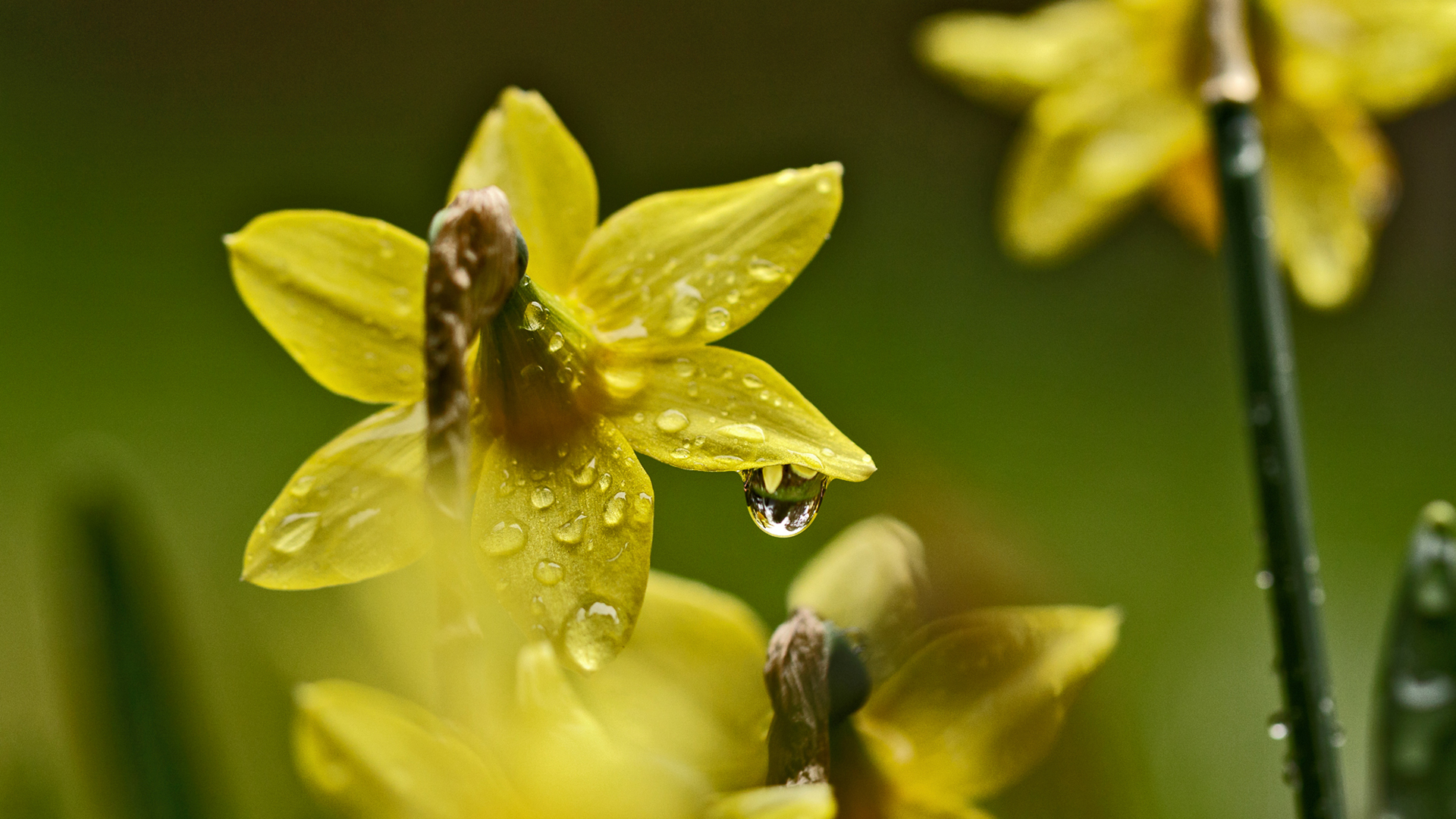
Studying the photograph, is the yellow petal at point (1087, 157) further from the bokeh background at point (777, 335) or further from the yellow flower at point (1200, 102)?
the bokeh background at point (777, 335)

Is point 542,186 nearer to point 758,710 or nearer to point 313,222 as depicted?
point 313,222

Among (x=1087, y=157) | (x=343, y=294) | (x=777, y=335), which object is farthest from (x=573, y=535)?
(x=777, y=335)

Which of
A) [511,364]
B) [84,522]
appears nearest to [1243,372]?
[511,364]

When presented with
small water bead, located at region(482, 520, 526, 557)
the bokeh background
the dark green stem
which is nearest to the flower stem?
the dark green stem

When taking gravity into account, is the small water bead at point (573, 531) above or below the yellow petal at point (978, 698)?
above

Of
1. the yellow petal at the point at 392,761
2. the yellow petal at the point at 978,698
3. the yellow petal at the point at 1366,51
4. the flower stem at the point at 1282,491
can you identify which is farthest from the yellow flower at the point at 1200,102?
the yellow petal at the point at 392,761

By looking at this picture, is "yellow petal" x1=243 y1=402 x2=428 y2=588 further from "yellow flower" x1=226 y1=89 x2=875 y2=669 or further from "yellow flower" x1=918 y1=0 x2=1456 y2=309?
"yellow flower" x1=918 y1=0 x2=1456 y2=309
